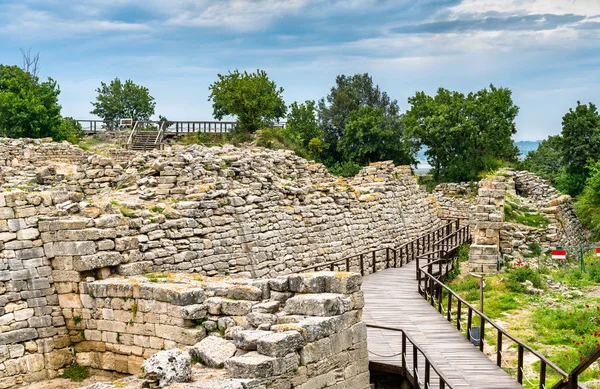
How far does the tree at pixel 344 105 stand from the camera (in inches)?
1802

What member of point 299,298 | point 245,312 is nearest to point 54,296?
point 245,312

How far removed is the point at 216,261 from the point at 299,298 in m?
4.95

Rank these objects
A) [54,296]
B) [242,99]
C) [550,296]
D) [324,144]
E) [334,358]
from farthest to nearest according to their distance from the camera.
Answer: [324,144]
[242,99]
[550,296]
[54,296]
[334,358]

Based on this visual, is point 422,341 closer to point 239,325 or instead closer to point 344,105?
point 239,325

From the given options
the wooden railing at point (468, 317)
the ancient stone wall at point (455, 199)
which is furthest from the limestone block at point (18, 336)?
the ancient stone wall at point (455, 199)

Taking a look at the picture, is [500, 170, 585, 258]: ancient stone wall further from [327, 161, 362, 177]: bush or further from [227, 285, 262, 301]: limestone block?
[227, 285, 262, 301]: limestone block

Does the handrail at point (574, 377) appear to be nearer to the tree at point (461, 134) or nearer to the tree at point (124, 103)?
the tree at point (461, 134)

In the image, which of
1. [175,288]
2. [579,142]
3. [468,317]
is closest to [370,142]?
[579,142]

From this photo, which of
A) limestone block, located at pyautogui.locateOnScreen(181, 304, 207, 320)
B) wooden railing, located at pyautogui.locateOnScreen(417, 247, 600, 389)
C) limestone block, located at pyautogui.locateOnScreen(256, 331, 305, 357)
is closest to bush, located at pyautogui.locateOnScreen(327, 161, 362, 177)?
wooden railing, located at pyautogui.locateOnScreen(417, 247, 600, 389)

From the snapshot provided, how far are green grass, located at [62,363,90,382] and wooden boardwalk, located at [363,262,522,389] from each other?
4545 mm

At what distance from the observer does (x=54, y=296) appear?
395 inches

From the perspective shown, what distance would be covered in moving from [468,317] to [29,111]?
2927 centimetres

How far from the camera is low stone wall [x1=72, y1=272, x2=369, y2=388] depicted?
7.41 m

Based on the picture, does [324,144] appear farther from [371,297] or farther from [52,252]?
[52,252]
